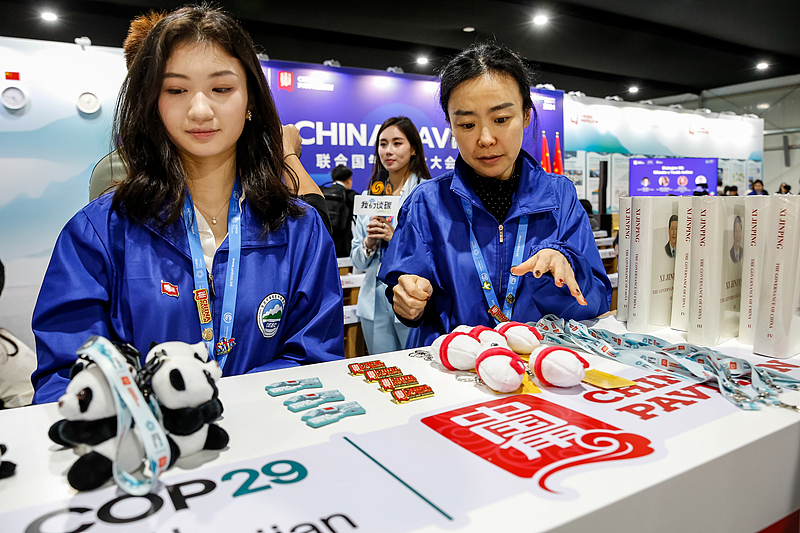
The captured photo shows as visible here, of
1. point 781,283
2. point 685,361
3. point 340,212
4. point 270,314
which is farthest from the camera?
point 340,212

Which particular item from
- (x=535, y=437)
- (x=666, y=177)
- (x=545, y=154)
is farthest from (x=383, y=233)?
(x=666, y=177)

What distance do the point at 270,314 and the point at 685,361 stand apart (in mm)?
933

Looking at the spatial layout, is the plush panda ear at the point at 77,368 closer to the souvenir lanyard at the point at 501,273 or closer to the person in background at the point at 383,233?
the souvenir lanyard at the point at 501,273

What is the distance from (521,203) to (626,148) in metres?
8.25

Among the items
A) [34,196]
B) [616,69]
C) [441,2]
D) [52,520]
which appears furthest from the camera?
[616,69]

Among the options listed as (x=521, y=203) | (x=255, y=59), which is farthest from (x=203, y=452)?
(x=521, y=203)

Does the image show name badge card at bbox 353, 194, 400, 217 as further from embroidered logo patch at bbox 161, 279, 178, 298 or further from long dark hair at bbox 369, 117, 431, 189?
embroidered logo patch at bbox 161, 279, 178, 298

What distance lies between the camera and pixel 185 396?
0.67 metres

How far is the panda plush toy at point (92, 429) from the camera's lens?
24.6 inches

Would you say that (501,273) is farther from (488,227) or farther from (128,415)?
(128,415)

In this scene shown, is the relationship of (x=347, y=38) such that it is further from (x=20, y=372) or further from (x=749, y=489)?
(x=749, y=489)

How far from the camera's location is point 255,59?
1.36 metres

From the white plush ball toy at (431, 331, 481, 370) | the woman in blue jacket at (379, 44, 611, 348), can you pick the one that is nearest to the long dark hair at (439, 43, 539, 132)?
the woman in blue jacket at (379, 44, 611, 348)

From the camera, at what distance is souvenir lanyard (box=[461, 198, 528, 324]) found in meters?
1.60
